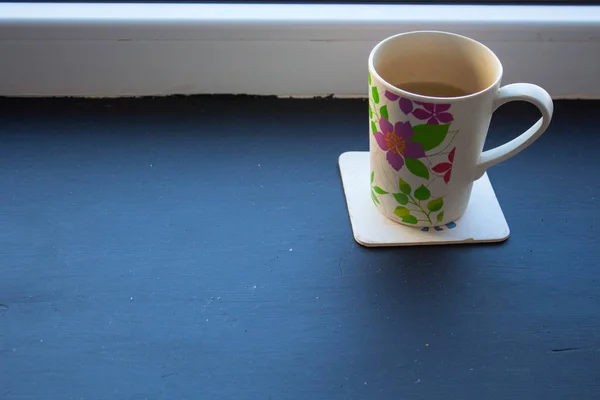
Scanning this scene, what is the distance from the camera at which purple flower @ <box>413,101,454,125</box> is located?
48 centimetres

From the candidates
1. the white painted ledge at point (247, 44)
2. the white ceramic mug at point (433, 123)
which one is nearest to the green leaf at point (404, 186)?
the white ceramic mug at point (433, 123)

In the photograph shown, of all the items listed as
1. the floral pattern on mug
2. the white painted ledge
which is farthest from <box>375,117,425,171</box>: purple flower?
the white painted ledge

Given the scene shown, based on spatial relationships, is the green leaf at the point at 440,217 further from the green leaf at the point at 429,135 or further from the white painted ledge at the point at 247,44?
the white painted ledge at the point at 247,44

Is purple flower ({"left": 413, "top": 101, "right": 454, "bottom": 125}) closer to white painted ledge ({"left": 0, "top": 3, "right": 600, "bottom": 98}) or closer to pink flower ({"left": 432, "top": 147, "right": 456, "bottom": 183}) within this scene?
pink flower ({"left": 432, "top": 147, "right": 456, "bottom": 183})

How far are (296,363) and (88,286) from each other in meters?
0.18

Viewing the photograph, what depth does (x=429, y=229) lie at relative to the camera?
57 centimetres

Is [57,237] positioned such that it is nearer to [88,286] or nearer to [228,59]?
[88,286]

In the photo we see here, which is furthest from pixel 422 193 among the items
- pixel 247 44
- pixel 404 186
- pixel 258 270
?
pixel 247 44

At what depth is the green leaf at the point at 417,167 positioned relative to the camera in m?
0.52

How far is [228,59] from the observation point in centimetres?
68

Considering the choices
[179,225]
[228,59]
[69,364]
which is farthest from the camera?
[228,59]

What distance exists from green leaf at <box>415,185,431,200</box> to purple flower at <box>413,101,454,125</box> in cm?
7

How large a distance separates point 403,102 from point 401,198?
0.32ft

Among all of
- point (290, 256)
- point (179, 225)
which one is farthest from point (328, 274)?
point (179, 225)
